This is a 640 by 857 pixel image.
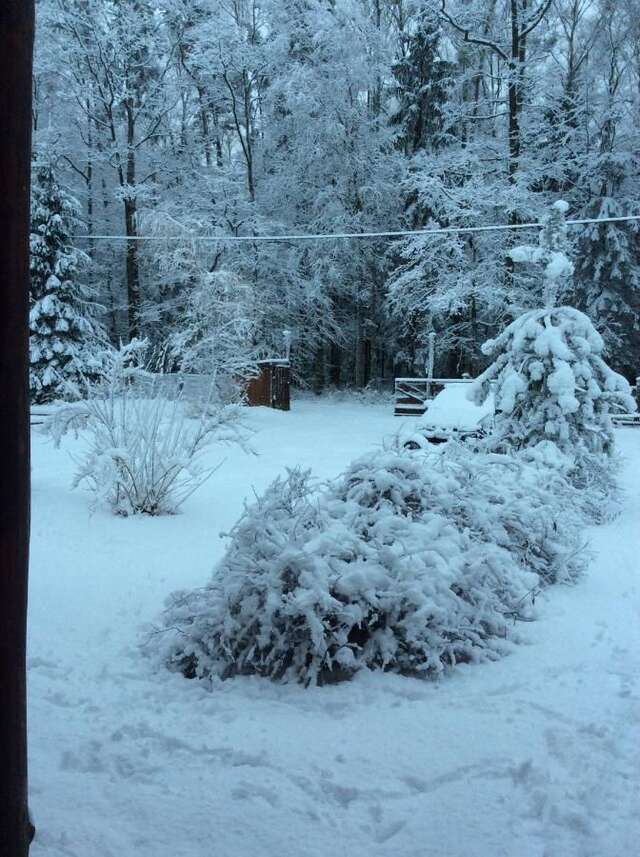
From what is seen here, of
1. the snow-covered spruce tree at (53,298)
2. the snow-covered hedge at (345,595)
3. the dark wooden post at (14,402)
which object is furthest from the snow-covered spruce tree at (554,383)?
the snow-covered spruce tree at (53,298)

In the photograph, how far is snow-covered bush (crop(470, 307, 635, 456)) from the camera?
8086 mm

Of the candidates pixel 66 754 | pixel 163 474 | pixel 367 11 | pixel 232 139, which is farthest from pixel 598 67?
pixel 66 754

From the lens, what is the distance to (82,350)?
19766 millimetres

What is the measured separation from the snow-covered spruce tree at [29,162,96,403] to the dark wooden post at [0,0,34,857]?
17694 millimetres

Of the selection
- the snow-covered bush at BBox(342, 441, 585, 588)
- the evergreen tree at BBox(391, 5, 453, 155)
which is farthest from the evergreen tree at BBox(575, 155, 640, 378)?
the snow-covered bush at BBox(342, 441, 585, 588)

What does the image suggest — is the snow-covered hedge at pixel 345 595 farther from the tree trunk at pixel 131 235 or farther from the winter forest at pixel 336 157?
the tree trunk at pixel 131 235

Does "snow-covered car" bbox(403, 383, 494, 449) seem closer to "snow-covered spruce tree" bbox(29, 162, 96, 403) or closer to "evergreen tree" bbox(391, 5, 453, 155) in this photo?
"snow-covered spruce tree" bbox(29, 162, 96, 403)

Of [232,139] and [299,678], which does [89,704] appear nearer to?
[299,678]

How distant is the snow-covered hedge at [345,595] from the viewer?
3.56 metres

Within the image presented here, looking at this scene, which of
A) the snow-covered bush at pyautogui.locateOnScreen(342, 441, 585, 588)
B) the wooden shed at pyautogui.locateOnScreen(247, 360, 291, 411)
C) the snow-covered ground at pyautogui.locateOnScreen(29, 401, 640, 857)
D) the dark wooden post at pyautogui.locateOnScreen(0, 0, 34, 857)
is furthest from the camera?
the wooden shed at pyautogui.locateOnScreen(247, 360, 291, 411)

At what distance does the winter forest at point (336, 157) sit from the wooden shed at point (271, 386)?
1.26 m

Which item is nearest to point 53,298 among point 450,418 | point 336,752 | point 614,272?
point 450,418

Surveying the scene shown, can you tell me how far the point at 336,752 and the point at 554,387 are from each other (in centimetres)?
586

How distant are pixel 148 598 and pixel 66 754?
80.8 inches
